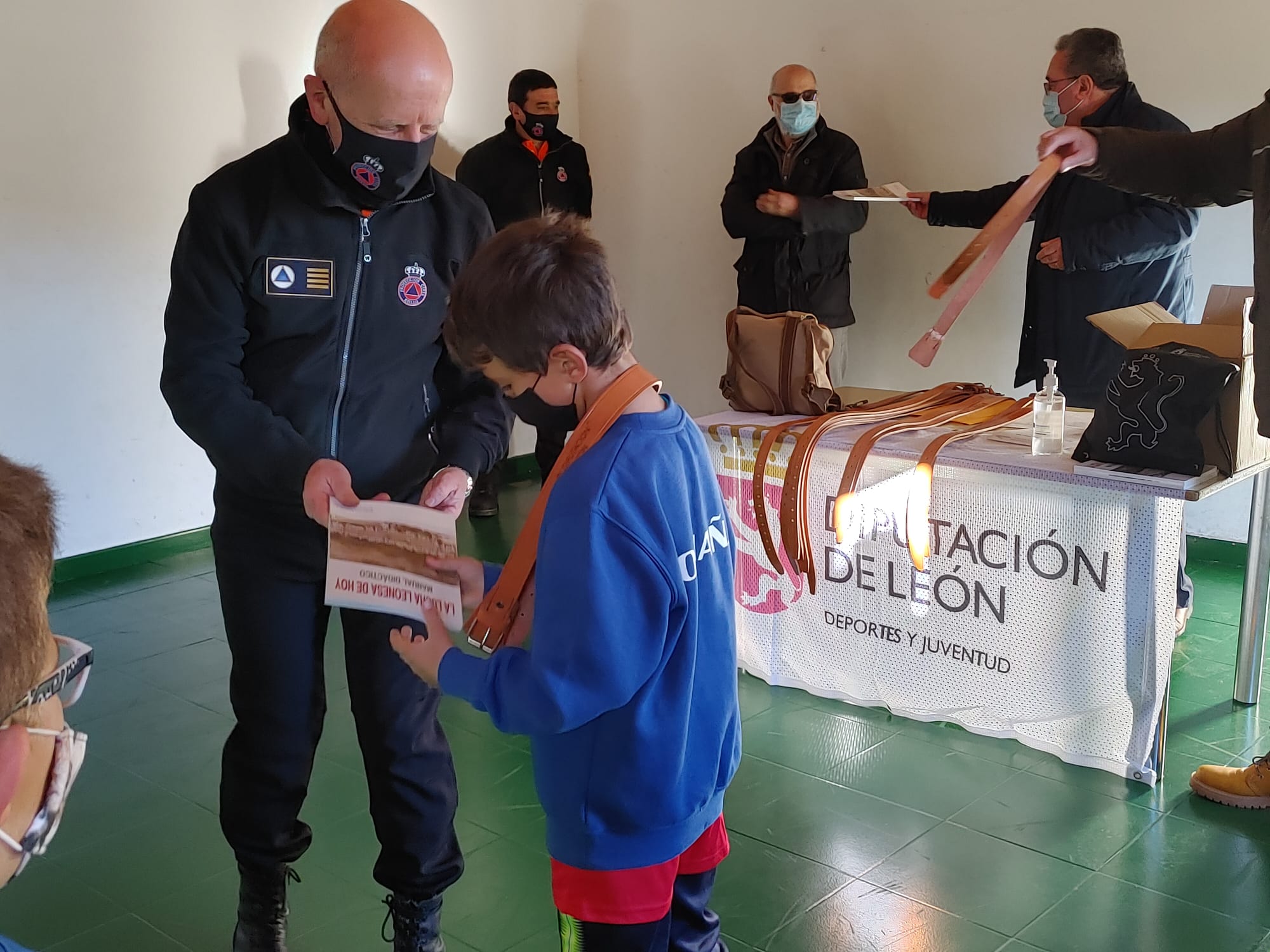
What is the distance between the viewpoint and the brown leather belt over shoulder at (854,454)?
9.37 feet

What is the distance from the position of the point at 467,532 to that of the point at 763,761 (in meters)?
2.39

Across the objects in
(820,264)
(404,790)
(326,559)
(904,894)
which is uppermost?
(820,264)

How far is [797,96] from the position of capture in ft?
14.7

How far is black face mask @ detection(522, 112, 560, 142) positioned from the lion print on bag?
314 centimetres

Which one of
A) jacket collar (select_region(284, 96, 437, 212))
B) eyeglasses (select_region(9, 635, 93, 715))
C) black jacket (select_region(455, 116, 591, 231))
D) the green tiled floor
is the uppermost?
→ black jacket (select_region(455, 116, 591, 231))

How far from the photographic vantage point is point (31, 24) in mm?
4012

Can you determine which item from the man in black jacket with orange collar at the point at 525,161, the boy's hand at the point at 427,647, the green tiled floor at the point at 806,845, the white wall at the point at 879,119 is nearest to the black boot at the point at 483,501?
the man in black jacket with orange collar at the point at 525,161

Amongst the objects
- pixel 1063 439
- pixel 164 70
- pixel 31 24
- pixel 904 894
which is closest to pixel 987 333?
pixel 1063 439

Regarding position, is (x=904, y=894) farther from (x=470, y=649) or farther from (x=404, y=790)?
(x=470, y=649)

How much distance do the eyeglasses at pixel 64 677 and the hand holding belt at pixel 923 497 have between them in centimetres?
208

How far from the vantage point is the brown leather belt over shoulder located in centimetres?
286

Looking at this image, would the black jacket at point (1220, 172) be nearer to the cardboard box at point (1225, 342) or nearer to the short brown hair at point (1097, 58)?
the cardboard box at point (1225, 342)

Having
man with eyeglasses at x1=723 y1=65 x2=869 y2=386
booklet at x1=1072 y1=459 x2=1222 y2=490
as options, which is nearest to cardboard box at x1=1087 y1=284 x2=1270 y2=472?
booklet at x1=1072 y1=459 x2=1222 y2=490

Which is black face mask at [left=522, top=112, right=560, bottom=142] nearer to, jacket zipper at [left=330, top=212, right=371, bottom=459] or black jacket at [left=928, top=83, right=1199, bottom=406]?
black jacket at [left=928, top=83, right=1199, bottom=406]
